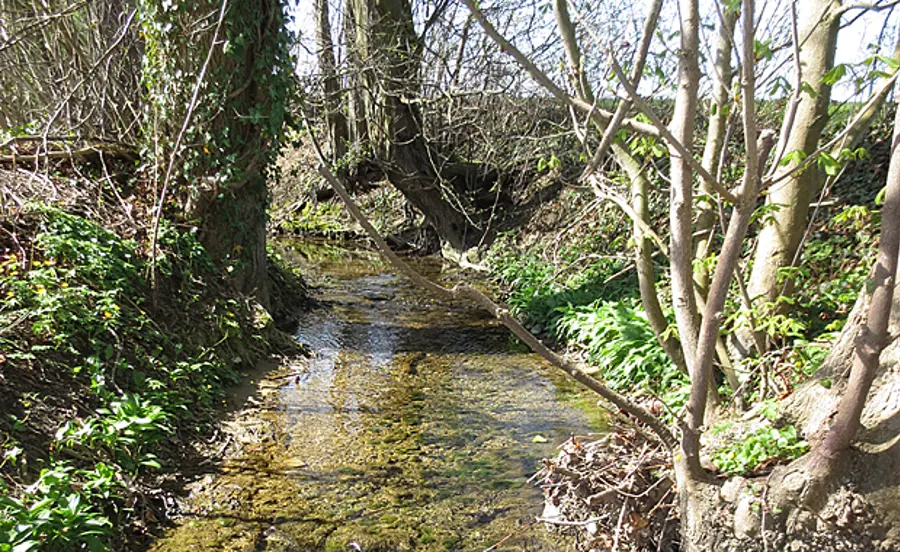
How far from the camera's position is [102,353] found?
4.14 m

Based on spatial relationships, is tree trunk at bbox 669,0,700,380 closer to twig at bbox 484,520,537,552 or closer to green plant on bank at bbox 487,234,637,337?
twig at bbox 484,520,537,552

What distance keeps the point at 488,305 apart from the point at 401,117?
31.4ft

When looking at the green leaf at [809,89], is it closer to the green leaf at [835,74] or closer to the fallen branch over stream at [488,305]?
the green leaf at [835,74]

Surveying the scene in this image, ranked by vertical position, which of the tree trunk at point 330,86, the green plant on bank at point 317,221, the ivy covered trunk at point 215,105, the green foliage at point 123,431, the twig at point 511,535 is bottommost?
the twig at point 511,535

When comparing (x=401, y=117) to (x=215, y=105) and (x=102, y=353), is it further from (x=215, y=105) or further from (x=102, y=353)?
(x=102, y=353)

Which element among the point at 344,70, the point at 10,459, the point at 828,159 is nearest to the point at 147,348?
the point at 10,459

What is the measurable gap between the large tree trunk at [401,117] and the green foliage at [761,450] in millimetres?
8169

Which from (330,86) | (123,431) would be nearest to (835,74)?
(123,431)

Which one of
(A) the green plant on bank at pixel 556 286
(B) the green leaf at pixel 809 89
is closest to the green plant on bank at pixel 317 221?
(A) the green plant on bank at pixel 556 286

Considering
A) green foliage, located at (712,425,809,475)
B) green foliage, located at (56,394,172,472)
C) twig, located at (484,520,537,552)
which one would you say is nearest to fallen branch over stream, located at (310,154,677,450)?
green foliage, located at (712,425,809,475)

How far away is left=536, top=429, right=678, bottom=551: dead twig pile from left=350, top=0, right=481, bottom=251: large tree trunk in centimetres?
769

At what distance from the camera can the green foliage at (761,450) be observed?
8.39ft

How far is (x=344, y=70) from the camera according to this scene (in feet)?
33.2

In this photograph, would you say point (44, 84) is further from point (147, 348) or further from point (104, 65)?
point (147, 348)
